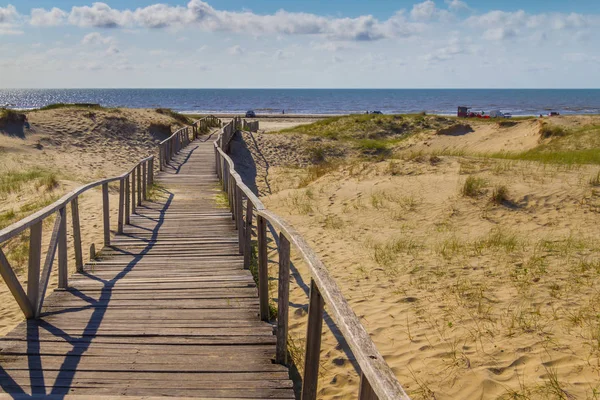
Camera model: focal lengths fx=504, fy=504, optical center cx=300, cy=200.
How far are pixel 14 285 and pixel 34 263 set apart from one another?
12.5 inches

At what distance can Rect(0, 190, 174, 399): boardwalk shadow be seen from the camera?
3408 mm

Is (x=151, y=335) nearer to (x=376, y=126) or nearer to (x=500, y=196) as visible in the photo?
(x=500, y=196)

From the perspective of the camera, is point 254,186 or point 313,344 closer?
point 313,344

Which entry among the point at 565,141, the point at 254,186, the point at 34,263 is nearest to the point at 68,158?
the point at 254,186

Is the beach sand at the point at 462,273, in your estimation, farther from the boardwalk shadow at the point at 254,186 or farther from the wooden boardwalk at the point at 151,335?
the wooden boardwalk at the point at 151,335

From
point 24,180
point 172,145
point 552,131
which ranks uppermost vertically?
point 552,131

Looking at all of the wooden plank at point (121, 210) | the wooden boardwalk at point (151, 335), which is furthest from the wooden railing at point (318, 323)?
the wooden plank at point (121, 210)

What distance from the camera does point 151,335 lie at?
434 centimetres

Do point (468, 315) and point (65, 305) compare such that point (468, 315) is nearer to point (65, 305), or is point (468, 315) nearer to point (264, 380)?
point (264, 380)

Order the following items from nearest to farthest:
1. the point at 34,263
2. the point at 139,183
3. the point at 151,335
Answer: the point at 151,335
the point at 34,263
the point at 139,183

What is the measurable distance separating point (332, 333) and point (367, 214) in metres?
5.77

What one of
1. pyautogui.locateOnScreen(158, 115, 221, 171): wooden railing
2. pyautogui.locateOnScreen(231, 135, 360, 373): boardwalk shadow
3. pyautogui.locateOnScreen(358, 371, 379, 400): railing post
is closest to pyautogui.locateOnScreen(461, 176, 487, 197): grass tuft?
pyautogui.locateOnScreen(231, 135, 360, 373): boardwalk shadow

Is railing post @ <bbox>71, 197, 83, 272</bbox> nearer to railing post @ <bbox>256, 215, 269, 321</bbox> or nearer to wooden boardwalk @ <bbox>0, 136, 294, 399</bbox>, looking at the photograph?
wooden boardwalk @ <bbox>0, 136, 294, 399</bbox>

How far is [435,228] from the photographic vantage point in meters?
9.48
